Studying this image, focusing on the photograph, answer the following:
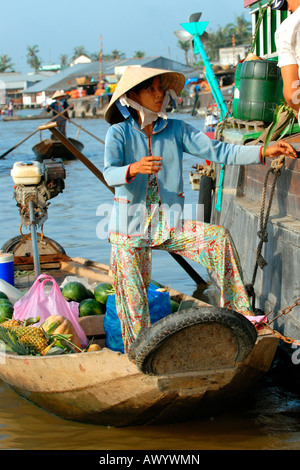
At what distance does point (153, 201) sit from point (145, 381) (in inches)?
39.9

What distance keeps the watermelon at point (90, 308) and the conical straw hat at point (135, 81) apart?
1.62 m

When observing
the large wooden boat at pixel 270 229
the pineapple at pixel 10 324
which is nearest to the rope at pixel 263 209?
the large wooden boat at pixel 270 229

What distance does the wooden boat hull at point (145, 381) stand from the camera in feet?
11.4

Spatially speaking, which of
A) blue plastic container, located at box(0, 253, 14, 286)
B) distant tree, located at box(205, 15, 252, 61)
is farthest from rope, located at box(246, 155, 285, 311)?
distant tree, located at box(205, 15, 252, 61)

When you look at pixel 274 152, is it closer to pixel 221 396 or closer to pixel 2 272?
pixel 221 396

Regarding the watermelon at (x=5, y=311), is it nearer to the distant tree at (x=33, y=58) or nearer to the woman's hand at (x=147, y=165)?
the woman's hand at (x=147, y=165)

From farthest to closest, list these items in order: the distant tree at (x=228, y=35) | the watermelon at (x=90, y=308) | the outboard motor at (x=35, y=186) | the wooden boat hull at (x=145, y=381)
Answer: the distant tree at (x=228, y=35)
the outboard motor at (x=35, y=186)
the watermelon at (x=90, y=308)
the wooden boat hull at (x=145, y=381)

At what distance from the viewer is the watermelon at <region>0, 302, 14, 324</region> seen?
4720 millimetres

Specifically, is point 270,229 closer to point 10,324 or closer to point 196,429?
point 196,429

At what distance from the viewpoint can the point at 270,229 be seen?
512 cm

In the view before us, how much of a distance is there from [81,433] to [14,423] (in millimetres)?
533

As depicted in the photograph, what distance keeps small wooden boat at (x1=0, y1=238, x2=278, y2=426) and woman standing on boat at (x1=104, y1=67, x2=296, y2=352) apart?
301mm

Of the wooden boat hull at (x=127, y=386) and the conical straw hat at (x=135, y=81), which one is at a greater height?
the conical straw hat at (x=135, y=81)
